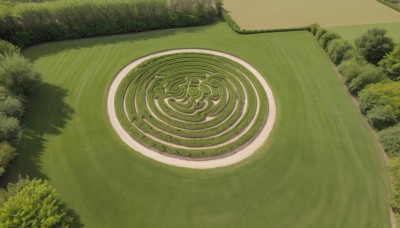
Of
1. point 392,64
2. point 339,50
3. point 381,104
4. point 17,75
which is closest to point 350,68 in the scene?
point 339,50

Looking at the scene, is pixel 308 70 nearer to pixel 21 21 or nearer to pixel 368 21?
pixel 368 21

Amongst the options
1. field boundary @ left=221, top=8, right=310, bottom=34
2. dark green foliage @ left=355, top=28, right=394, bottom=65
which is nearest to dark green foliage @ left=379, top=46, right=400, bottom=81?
dark green foliage @ left=355, top=28, right=394, bottom=65

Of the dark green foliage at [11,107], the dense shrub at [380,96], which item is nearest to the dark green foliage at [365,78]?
the dense shrub at [380,96]

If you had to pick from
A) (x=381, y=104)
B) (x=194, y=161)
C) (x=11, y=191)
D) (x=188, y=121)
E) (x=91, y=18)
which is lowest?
(x=11, y=191)

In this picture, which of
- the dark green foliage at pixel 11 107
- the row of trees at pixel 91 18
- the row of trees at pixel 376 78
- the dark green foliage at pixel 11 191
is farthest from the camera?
the row of trees at pixel 91 18

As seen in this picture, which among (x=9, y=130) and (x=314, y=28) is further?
(x=314, y=28)

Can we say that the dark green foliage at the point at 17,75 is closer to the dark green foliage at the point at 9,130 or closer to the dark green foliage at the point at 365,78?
the dark green foliage at the point at 9,130

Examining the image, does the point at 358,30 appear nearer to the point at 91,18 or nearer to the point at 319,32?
the point at 319,32
